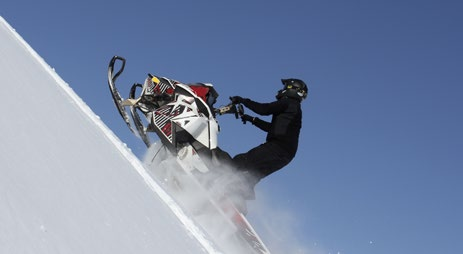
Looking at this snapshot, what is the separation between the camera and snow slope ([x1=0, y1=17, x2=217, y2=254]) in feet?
4.16

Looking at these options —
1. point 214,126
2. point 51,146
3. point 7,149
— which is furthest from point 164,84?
point 7,149

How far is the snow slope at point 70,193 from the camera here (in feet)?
4.16

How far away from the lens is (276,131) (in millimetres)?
6031

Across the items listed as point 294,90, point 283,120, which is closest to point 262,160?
point 283,120

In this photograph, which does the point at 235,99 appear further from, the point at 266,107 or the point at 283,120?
the point at 283,120

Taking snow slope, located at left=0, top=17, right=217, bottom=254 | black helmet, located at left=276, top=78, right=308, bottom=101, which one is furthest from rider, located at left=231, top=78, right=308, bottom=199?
snow slope, located at left=0, top=17, right=217, bottom=254

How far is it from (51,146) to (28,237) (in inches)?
38.5

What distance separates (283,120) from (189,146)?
3.85 ft

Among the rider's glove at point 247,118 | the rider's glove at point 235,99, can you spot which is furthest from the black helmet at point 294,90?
the rider's glove at point 235,99

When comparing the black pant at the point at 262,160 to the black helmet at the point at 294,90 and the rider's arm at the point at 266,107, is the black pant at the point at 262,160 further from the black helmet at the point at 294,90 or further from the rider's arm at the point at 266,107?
the black helmet at the point at 294,90

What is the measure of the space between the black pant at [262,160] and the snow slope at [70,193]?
2.61 m

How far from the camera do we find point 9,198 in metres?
1.29

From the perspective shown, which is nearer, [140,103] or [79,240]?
[79,240]

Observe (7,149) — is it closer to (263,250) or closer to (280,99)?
(263,250)
